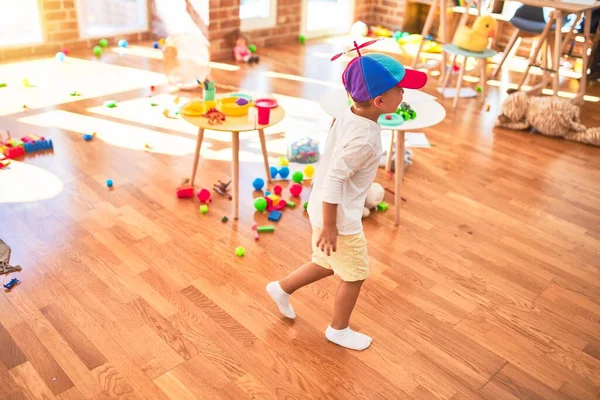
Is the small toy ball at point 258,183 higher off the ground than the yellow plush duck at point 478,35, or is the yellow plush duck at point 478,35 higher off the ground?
the yellow plush duck at point 478,35

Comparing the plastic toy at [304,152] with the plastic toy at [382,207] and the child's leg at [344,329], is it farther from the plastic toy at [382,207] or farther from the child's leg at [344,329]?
the child's leg at [344,329]

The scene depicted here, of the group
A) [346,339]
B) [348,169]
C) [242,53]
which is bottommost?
[346,339]

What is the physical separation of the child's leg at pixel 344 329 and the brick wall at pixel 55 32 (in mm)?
3690

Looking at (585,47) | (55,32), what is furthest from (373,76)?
(55,32)

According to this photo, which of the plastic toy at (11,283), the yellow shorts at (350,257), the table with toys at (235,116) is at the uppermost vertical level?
the table with toys at (235,116)

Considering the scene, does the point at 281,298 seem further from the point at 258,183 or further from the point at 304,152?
the point at 304,152

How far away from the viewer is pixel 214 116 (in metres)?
Result: 2.35

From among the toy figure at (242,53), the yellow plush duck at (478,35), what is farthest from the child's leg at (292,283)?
the toy figure at (242,53)

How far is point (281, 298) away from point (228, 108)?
92 centimetres

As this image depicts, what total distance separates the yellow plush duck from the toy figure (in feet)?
5.59

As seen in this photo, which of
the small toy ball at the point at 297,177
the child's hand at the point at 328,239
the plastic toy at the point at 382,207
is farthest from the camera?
the small toy ball at the point at 297,177

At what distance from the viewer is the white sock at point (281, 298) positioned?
1887 mm

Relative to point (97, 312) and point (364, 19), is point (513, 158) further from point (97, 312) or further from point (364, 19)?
point (364, 19)

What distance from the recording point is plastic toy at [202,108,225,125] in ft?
7.63
